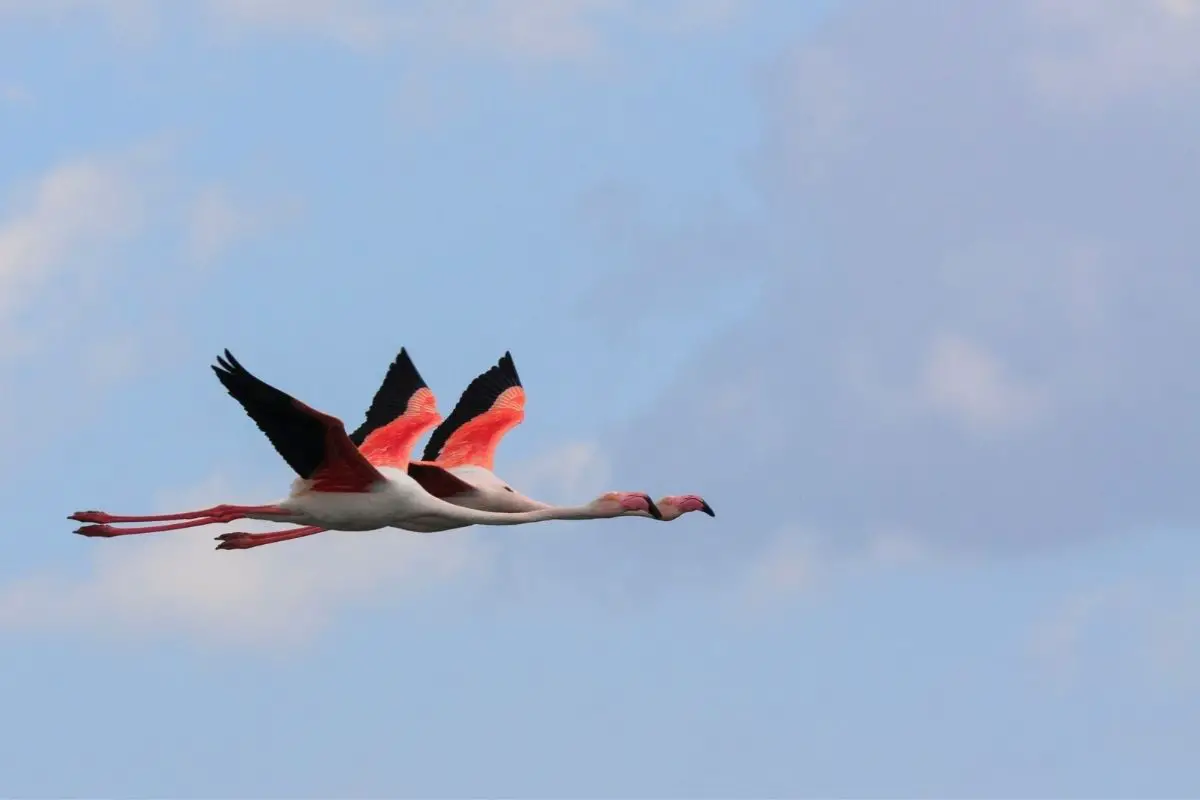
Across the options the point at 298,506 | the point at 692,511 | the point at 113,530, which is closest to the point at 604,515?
the point at 692,511

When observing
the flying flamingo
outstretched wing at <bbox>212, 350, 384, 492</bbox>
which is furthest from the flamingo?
the flying flamingo

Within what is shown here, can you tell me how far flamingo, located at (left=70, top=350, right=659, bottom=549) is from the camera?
1196 inches

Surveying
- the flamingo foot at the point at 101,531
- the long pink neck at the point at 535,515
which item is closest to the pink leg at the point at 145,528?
the flamingo foot at the point at 101,531

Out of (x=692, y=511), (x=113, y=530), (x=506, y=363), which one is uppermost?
(x=506, y=363)

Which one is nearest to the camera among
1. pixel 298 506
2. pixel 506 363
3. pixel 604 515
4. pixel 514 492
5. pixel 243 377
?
pixel 243 377

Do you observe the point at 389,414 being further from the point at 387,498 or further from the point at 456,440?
the point at 387,498

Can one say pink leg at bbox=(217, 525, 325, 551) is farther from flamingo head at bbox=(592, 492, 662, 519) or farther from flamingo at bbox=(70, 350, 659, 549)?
flamingo head at bbox=(592, 492, 662, 519)

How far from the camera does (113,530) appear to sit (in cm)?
3262

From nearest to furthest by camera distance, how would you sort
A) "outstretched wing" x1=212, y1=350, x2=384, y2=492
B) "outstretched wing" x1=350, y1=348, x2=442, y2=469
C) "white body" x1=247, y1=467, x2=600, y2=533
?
"outstretched wing" x1=212, y1=350, x2=384, y2=492 → "white body" x1=247, y1=467, x2=600, y2=533 → "outstretched wing" x1=350, y1=348, x2=442, y2=469

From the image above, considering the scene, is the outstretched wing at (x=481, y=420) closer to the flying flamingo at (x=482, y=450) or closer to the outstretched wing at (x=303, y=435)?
the flying flamingo at (x=482, y=450)

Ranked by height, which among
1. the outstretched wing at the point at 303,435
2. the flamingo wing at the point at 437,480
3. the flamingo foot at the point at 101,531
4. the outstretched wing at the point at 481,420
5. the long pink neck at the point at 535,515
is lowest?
the flamingo foot at the point at 101,531

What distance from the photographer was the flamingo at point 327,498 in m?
30.4

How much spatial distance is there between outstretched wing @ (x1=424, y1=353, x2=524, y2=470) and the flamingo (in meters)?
3.33

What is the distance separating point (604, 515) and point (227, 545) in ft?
16.8
